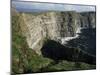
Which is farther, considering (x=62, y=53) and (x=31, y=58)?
(x=62, y=53)

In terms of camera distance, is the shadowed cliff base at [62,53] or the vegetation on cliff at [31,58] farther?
the shadowed cliff base at [62,53]

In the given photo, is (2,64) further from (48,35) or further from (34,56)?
(48,35)

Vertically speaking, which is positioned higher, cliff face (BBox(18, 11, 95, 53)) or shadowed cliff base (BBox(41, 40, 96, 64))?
cliff face (BBox(18, 11, 95, 53))

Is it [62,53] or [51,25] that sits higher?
[51,25]

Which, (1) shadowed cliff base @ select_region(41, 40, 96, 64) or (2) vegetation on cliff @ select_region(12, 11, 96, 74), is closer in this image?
(2) vegetation on cliff @ select_region(12, 11, 96, 74)

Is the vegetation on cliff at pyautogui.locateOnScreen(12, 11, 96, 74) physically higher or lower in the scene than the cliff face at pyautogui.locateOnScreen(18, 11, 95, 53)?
lower
